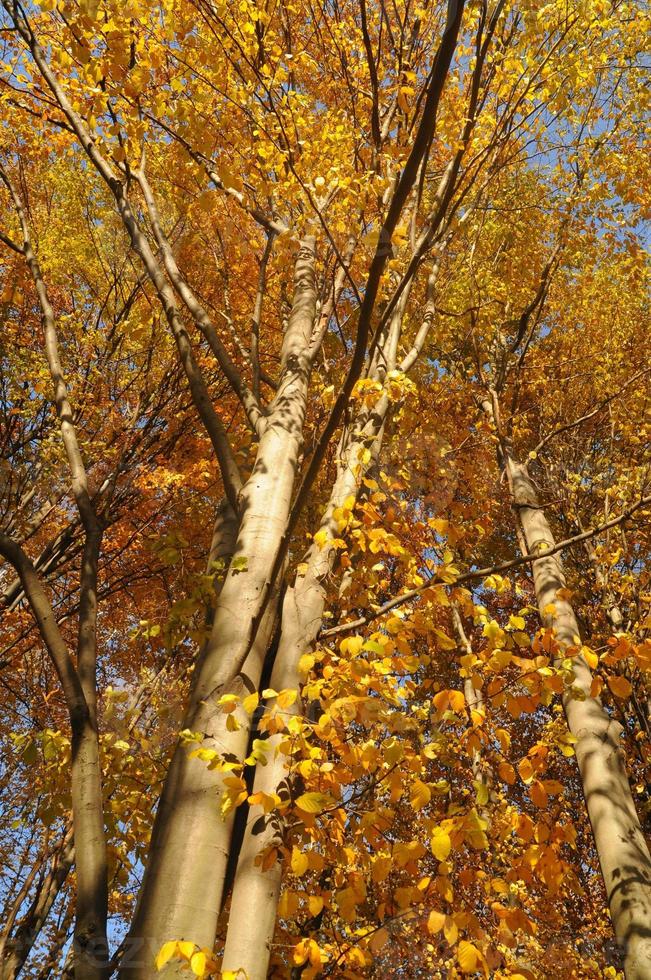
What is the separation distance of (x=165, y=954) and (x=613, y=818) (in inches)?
138

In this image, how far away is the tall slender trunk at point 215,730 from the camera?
187 centimetres

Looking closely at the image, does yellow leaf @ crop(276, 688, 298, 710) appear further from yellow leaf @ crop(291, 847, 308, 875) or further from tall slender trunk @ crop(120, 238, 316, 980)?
yellow leaf @ crop(291, 847, 308, 875)

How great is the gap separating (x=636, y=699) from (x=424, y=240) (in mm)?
6621

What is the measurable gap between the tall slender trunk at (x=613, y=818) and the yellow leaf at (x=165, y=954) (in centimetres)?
196

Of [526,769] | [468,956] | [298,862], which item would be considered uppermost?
[526,769]

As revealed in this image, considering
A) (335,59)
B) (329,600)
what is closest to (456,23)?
(329,600)

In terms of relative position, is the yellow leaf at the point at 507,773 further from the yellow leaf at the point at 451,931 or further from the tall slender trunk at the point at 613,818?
the yellow leaf at the point at 451,931

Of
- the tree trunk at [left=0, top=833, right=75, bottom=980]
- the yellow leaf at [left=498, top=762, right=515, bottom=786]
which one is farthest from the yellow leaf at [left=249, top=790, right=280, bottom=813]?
the tree trunk at [left=0, top=833, right=75, bottom=980]

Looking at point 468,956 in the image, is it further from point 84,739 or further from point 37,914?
point 37,914

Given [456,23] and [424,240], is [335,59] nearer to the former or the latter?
[424,240]

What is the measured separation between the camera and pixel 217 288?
30.3 feet

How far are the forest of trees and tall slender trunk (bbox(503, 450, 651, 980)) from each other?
2cm

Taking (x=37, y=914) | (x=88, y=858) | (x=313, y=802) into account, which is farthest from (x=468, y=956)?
(x=37, y=914)

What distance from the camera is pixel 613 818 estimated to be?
4070 mm
